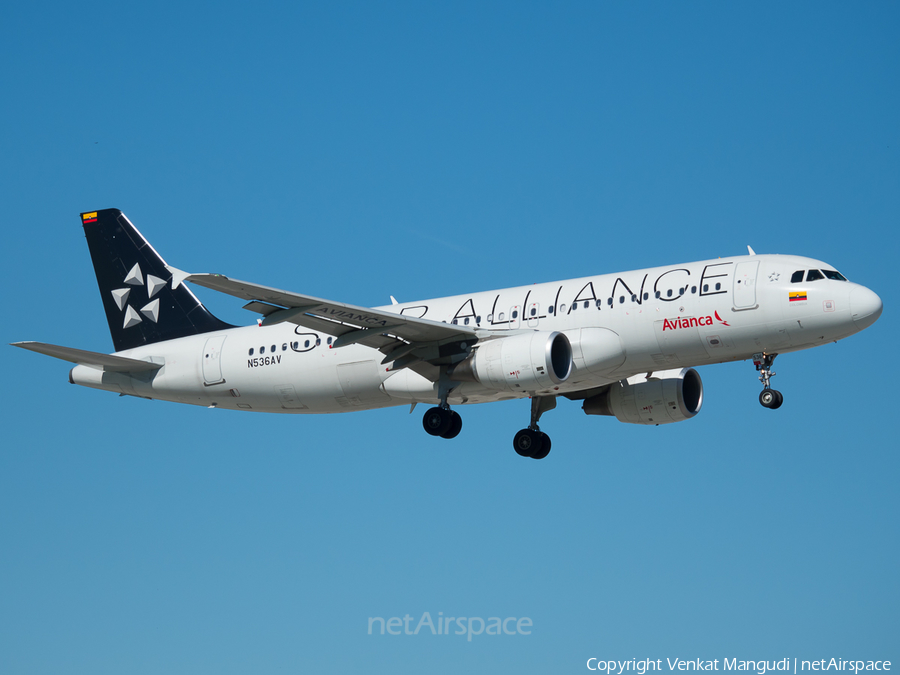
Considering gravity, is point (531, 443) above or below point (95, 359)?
below

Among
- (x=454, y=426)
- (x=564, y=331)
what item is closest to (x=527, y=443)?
(x=454, y=426)

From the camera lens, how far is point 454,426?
34.5 metres

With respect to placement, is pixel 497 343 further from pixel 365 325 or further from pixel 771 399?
pixel 771 399

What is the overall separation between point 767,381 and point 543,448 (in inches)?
334

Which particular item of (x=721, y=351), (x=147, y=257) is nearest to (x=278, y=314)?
(x=721, y=351)

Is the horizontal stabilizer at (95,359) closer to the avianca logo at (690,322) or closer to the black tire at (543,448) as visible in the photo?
the black tire at (543,448)

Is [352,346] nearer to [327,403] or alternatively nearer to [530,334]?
[327,403]

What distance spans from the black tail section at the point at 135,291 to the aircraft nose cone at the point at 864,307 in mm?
21381

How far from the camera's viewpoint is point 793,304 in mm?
30656

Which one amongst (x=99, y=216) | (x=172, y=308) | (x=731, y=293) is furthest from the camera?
(x=99, y=216)

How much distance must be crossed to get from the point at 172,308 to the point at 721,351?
66.3ft

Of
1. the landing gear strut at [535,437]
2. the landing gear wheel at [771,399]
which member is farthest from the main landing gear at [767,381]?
the landing gear strut at [535,437]

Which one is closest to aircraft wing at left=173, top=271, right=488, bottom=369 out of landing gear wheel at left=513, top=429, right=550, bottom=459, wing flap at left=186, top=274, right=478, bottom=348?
wing flap at left=186, top=274, right=478, bottom=348

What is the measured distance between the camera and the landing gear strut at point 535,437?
37.3 meters
